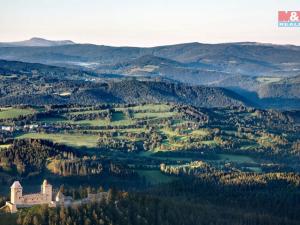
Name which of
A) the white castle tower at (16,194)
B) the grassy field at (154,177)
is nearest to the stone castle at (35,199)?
the white castle tower at (16,194)

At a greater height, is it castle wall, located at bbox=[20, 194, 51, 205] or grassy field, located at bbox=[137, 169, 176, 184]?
castle wall, located at bbox=[20, 194, 51, 205]

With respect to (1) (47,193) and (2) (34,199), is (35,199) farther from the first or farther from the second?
(1) (47,193)

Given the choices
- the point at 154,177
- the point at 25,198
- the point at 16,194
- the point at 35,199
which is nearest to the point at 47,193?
the point at 35,199

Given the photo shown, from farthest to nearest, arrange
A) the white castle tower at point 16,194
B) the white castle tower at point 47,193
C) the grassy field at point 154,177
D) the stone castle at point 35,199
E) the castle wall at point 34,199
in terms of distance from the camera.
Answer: the grassy field at point 154,177
the white castle tower at point 47,193
the castle wall at point 34,199
the white castle tower at point 16,194
the stone castle at point 35,199

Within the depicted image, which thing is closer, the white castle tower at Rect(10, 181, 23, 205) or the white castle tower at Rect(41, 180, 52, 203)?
the white castle tower at Rect(10, 181, 23, 205)

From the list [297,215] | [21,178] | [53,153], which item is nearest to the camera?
[297,215]

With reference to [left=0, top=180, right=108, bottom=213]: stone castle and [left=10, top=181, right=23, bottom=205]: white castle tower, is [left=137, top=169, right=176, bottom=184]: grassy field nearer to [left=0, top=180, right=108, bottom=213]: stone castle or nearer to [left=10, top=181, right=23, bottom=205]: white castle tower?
[left=0, top=180, right=108, bottom=213]: stone castle

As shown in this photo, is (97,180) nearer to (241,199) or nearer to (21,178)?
(21,178)

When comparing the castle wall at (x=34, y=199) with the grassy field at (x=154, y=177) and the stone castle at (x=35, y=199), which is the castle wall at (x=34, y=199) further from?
the grassy field at (x=154, y=177)

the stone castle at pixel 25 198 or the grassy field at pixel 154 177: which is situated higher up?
the stone castle at pixel 25 198

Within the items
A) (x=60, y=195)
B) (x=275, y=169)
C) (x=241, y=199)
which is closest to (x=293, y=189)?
(x=241, y=199)

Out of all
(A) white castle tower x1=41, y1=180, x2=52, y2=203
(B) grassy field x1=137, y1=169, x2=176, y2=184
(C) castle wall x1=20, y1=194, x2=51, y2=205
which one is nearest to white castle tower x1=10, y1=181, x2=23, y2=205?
(C) castle wall x1=20, y1=194, x2=51, y2=205
